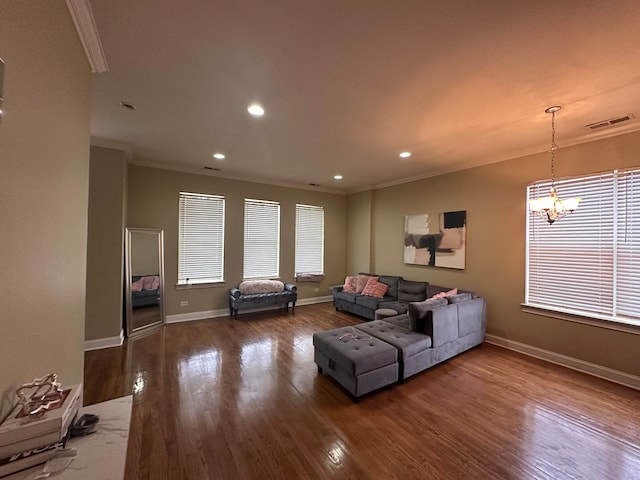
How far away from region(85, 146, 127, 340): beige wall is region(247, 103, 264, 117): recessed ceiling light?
8.22ft

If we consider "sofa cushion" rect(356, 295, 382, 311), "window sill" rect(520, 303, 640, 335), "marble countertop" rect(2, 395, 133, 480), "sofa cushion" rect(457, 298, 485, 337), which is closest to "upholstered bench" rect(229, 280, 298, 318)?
"sofa cushion" rect(356, 295, 382, 311)

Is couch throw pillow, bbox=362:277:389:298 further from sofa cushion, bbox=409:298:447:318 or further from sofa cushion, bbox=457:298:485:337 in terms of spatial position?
sofa cushion, bbox=409:298:447:318

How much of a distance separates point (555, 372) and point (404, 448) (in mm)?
2611

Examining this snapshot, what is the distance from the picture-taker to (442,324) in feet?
10.8

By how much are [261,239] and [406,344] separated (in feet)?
13.3

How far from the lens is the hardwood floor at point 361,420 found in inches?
71.9

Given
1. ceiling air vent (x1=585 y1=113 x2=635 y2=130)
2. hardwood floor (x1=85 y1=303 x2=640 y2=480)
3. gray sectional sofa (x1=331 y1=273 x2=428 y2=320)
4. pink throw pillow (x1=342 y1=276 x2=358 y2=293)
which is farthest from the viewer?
pink throw pillow (x1=342 y1=276 x2=358 y2=293)

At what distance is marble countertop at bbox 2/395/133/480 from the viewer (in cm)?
85

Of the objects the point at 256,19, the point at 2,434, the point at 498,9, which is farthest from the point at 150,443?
the point at 498,9

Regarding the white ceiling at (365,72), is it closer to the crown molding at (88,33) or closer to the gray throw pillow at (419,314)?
the crown molding at (88,33)

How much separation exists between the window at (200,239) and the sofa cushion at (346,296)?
102 inches

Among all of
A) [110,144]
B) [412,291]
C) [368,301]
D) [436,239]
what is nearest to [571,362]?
[412,291]

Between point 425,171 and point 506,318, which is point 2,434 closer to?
point 506,318

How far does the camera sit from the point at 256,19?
159cm
